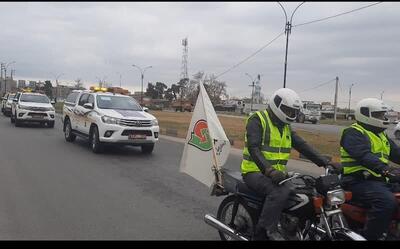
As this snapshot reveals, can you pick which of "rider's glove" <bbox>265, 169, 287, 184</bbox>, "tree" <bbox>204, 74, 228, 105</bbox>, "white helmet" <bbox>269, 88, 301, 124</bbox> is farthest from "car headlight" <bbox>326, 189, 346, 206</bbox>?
"tree" <bbox>204, 74, 228, 105</bbox>

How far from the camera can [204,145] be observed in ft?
18.5

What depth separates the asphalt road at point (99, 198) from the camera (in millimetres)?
6016

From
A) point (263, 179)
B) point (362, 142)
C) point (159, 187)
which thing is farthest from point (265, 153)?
point (159, 187)

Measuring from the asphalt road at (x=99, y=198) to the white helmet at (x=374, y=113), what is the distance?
2.40m

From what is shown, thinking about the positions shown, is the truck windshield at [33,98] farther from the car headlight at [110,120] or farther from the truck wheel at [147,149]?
the car headlight at [110,120]

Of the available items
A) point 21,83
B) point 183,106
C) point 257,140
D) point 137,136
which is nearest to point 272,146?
point 257,140

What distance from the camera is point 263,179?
188 inches

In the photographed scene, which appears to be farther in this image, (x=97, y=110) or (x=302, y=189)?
(x=97, y=110)

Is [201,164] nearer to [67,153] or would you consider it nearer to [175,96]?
[67,153]

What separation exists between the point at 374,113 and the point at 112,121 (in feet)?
32.0

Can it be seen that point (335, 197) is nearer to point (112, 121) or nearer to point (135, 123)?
point (135, 123)

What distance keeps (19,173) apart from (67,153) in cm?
373

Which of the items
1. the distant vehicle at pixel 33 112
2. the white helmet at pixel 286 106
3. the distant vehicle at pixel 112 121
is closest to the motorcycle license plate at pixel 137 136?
the distant vehicle at pixel 112 121

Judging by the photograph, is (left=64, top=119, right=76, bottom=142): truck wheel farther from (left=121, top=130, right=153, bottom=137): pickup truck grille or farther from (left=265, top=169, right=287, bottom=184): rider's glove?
(left=265, top=169, right=287, bottom=184): rider's glove
